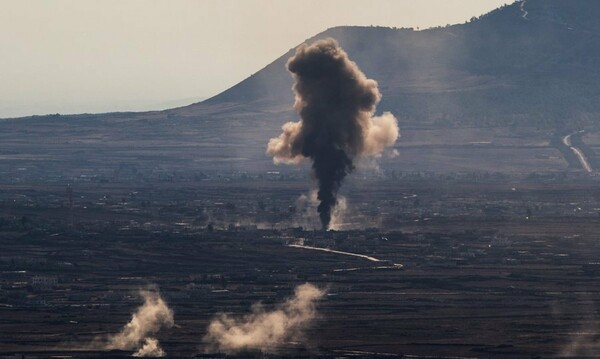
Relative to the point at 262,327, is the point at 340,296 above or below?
below

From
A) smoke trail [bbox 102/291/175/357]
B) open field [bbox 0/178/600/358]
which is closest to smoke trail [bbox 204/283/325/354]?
open field [bbox 0/178/600/358]

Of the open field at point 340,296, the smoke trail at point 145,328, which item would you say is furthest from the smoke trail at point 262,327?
the smoke trail at point 145,328

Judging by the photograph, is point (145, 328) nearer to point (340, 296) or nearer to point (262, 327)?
point (262, 327)

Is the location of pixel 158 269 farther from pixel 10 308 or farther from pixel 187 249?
pixel 10 308

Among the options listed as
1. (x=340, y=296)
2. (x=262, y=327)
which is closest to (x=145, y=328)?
(x=262, y=327)

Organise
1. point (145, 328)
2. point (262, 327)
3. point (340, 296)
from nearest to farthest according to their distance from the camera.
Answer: point (262, 327) < point (145, 328) < point (340, 296)

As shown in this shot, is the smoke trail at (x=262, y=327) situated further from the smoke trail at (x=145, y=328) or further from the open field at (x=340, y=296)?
the smoke trail at (x=145, y=328)

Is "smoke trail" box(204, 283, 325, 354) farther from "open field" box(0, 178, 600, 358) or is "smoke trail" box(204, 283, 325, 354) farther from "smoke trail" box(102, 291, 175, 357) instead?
"smoke trail" box(102, 291, 175, 357)
